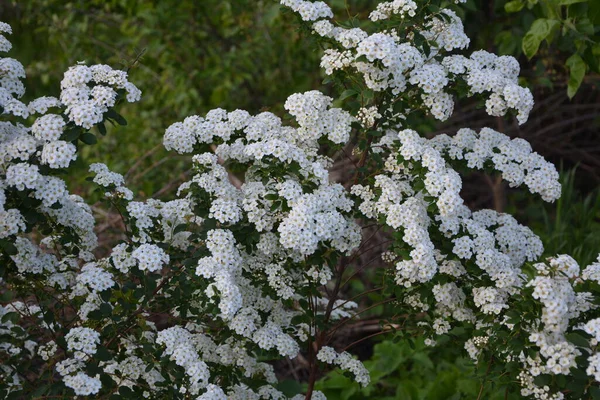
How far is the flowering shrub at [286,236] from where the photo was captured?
8.79 feet

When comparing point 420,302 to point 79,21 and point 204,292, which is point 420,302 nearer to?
point 204,292

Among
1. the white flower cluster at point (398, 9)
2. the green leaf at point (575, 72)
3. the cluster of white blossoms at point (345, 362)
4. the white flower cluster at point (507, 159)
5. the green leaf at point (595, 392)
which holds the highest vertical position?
the green leaf at point (575, 72)

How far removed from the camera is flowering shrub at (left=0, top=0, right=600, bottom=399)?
8.79ft

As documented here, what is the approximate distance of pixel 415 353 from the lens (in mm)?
4598

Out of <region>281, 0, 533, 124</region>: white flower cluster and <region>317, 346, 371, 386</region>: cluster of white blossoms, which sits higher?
<region>281, 0, 533, 124</region>: white flower cluster

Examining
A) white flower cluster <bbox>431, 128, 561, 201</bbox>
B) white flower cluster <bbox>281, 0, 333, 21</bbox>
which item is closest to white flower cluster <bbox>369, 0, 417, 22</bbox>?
white flower cluster <bbox>281, 0, 333, 21</bbox>

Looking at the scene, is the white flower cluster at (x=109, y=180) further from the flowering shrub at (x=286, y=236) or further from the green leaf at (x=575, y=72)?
the green leaf at (x=575, y=72)

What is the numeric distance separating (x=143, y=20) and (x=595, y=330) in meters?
4.93

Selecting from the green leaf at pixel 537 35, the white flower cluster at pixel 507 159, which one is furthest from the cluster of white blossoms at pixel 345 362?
the green leaf at pixel 537 35

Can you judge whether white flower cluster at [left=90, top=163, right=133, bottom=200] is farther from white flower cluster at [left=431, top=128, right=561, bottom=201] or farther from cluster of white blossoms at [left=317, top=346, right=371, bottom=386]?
white flower cluster at [left=431, top=128, right=561, bottom=201]

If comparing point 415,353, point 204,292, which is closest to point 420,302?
point 204,292

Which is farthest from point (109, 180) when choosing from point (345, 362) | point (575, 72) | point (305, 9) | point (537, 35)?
point (575, 72)

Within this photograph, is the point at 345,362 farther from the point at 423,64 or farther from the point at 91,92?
the point at 91,92

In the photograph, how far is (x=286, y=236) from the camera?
2.69 metres
